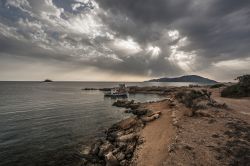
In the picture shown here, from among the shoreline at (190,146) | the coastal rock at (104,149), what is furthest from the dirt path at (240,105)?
the coastal rock at (104,149)

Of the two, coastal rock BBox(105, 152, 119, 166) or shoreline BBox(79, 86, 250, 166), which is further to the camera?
coastal rock BBox(105, 152, 119, 166)

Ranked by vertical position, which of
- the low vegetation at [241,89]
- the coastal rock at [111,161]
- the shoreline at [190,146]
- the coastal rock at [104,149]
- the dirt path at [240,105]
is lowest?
the coastal rock at [104,149]

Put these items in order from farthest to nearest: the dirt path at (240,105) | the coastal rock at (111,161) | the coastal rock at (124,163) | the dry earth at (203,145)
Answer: the dirt path at (240,105)
the coastal rock at (111,161)
the coastal rock at (124,163)
the dry earth at (203,145)

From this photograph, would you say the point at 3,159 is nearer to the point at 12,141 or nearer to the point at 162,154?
the point at 12,141

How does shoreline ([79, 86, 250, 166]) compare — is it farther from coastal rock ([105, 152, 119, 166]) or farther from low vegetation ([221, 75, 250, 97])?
low vegetation ([221, 75, 250, 97])

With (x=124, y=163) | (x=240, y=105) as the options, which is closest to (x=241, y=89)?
(x=240, y=105)

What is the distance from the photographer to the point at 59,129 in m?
26.6

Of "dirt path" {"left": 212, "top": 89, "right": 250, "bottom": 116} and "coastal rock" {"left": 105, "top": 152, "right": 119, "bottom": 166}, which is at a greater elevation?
"dirt path" {"left": 212, "top": 89, "right": 250, "bottom": 116}

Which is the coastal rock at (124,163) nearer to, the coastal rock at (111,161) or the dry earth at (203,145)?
the coastal rock at (111,161)

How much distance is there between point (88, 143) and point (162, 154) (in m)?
11.3

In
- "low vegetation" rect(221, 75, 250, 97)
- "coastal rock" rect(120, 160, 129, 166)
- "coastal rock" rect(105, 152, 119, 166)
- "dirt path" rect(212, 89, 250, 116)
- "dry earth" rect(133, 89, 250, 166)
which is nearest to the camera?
"dry earth" rect(133, 89, 250, 166)

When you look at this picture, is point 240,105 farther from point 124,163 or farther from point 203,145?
point 124,163

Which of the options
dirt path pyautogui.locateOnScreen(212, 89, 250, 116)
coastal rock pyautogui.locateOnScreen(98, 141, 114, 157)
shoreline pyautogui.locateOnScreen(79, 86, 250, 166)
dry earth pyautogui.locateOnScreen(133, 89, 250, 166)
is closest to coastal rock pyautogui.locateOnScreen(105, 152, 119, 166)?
shoreline pyautogui.locateOnScreen(79, 86, 250, 166)

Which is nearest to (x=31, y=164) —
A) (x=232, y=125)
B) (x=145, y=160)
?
(x=145, y=160)
